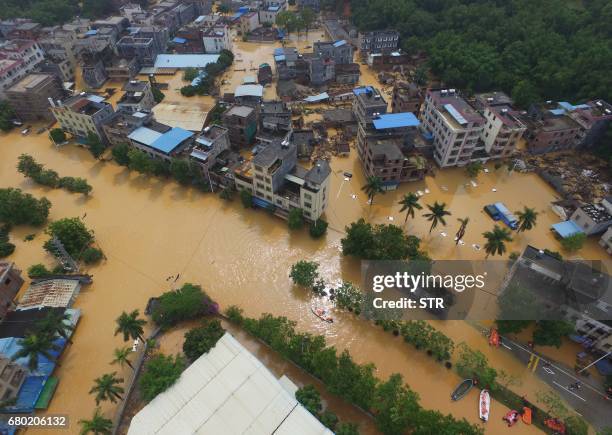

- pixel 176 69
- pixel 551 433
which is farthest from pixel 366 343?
pixel 176 69

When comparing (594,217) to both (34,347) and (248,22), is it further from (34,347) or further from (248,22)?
(248,22)

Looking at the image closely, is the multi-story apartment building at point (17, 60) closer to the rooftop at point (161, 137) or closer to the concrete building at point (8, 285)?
the rooftop at point (161, 137)

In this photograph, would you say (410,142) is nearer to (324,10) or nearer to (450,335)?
(450,335)

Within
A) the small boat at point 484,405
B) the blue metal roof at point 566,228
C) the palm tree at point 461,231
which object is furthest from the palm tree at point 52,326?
the blue metal roof at point 566,228

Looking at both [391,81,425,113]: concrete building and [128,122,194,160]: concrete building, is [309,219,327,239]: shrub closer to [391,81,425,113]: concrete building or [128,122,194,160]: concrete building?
[128,122,194,160]: concrete building

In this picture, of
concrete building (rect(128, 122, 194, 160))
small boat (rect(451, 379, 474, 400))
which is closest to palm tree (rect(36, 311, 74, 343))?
concrete building (rect(128, 122, 194, 160))
